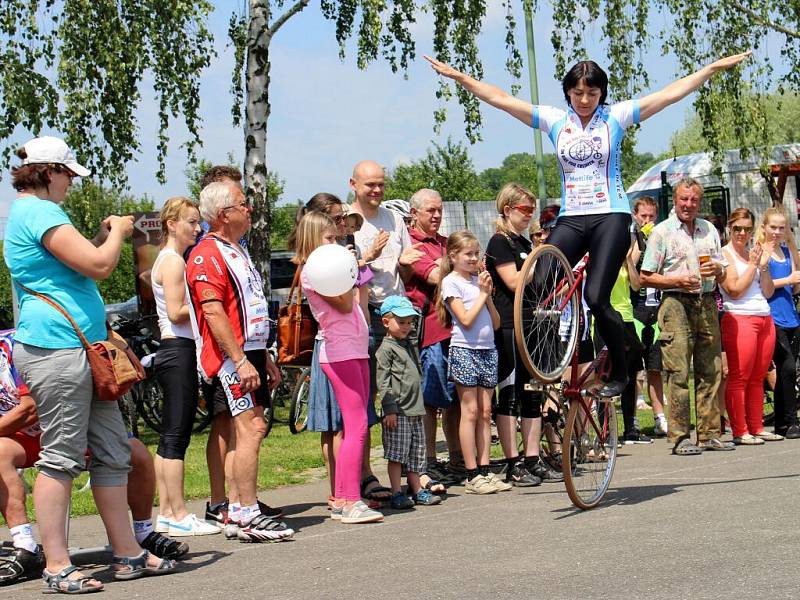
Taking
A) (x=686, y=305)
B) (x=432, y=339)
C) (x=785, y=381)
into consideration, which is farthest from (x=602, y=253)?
(x=785, y=381)

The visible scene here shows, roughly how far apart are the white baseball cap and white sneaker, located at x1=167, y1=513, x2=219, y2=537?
2614 millimetres

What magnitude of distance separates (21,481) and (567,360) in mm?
3536

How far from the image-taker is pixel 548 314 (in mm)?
7922

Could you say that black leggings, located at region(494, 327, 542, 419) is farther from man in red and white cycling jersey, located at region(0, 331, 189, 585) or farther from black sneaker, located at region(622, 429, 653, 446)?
man in red and white cycling jersey, located at region(0, 331, 189, 585)

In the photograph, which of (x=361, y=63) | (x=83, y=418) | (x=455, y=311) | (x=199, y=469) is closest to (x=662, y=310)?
(x=455, y=311)

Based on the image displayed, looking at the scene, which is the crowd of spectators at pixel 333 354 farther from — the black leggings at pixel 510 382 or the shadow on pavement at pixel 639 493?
the shadow on pavement at pixel 639 493

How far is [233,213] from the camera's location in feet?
24.2

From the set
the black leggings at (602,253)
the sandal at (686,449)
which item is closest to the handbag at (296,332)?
the black leggings at (602,253)

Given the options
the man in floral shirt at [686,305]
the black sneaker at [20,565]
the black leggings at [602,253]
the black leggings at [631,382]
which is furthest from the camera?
the black leggings at [631,382]

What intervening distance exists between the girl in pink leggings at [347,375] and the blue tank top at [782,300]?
5547 millimetres

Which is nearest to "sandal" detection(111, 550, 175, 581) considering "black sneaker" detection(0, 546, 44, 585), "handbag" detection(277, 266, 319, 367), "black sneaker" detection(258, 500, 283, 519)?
"black sneaker" detection(0, 546, 44, 585)

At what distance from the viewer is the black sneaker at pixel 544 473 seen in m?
9.41

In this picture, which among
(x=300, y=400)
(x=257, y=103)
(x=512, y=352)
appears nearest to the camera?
(x=512, y=352)

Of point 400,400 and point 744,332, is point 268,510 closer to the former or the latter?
point 400,400
